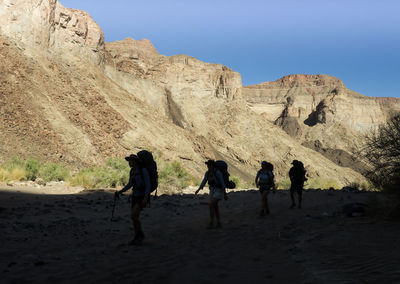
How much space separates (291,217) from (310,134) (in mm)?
85706

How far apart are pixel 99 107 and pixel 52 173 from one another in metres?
14.8

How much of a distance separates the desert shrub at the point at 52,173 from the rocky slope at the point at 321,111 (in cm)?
6370

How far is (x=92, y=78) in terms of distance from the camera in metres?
38.4

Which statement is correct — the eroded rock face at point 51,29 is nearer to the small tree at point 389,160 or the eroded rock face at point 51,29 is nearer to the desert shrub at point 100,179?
the desert shrub at point 100,179

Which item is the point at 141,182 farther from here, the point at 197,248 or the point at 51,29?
the point at 51,29

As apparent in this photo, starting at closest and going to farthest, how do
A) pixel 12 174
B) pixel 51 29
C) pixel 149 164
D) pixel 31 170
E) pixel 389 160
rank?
pixel 149 164 < pixel 389 160 < pixel 12 174 < pixel 31 170 < pixel 51 29

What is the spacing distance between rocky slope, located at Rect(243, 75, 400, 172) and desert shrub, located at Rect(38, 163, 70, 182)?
209 feet

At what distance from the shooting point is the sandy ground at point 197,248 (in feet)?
16.2

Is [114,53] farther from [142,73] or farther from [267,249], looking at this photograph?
[267,249]

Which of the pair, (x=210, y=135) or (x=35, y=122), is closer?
(x=35, y=122)

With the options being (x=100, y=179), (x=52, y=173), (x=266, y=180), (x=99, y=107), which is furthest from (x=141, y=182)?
(x=99, y=107)

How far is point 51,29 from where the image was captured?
37.0m

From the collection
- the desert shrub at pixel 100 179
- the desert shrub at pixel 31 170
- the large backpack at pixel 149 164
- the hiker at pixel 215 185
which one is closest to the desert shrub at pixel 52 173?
the desert shrub at pixel 31 170

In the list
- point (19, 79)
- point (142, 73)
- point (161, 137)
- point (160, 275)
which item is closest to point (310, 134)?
point (142, 73)
